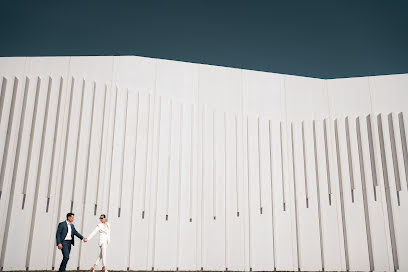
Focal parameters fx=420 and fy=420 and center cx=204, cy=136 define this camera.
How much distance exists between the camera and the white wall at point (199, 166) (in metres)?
13.0

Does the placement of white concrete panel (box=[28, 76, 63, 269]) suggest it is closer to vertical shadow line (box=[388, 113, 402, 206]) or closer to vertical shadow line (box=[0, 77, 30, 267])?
vertical shadow line (box=[0, 77, 30, 267])

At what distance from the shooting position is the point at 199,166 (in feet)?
46.2

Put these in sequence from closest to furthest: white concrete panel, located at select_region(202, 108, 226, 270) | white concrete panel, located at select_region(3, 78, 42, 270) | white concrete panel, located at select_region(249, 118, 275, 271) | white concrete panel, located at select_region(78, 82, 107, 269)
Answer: white concrete panel, located at select_region(3, 78, 42, 270), white concrete panel, located at select_region(78, 82, 107, 269), white concrete panel, located at select_region(202, 108, 226, 270), white concrete panel, located at select_region(249, 118, 275, 271)

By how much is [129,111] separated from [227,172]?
3881mm

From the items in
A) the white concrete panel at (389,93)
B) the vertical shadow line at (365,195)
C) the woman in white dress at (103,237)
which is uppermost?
the white concrete panel at (389,93)

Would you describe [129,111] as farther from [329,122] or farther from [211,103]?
[329,122]

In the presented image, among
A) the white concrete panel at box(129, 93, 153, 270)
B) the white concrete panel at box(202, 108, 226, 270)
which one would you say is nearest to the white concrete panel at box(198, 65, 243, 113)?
the white concrete panel at box(202, 108, 226, 270)

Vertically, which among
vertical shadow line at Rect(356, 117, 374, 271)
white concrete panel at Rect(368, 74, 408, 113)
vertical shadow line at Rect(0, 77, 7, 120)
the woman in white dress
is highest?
white concrete panel at Rect(368, 74, 408, 113)

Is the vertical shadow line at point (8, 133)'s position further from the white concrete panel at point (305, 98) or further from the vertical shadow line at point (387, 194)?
the vertical shadow line at point (387, 194)

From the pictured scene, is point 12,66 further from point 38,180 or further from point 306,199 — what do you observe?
point 306,199

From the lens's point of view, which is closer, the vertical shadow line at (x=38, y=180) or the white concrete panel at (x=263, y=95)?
the vertical shadow line at (x=38, y=180)

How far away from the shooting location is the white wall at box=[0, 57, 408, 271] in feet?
42.6

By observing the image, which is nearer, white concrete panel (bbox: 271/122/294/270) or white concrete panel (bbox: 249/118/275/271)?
white concrete panel (bbox: 249/118/275/271)

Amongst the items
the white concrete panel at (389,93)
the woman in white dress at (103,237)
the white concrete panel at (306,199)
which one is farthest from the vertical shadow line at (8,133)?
the white concrete panel at (389,93)
